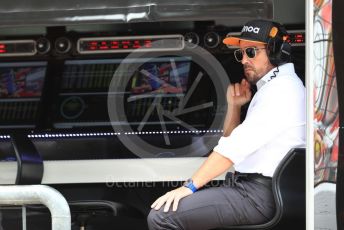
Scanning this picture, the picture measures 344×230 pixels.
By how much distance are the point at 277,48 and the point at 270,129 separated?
16.5 inches

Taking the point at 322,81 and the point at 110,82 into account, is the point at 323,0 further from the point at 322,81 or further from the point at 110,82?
the point at 110,82

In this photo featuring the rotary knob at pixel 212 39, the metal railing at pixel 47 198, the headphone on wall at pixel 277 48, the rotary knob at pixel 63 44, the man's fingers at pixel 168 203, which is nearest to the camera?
the metal railing at pixel 47 198

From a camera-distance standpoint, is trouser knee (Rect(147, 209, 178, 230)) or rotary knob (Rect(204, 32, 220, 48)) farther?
rotary knob (Rect(204, 32, 220, 48))

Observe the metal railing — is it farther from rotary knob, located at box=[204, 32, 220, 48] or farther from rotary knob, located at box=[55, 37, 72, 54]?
rotary knob, located at box=[55, 37, 72, 54]

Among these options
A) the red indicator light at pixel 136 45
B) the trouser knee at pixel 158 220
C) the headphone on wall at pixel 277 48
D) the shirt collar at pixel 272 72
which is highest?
the red indicator light at pixel 136 45

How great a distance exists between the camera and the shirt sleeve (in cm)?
321

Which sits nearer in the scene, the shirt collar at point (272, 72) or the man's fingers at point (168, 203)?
the man's fingers at point (168, 203)

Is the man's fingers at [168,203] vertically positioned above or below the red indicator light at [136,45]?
below

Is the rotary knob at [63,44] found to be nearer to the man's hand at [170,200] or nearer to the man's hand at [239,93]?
the man's hand at [239,93]

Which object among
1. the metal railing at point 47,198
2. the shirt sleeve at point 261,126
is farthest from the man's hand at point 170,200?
the metal railing at point 47,198

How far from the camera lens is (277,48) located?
340cm

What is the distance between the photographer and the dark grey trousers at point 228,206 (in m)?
3.27

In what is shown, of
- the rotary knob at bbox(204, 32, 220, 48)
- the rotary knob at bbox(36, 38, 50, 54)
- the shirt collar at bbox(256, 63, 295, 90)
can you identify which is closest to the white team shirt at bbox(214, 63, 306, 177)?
the shirt collar at bbox(256, 63, 295, 90)

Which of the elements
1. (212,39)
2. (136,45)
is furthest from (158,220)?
(136,45)
